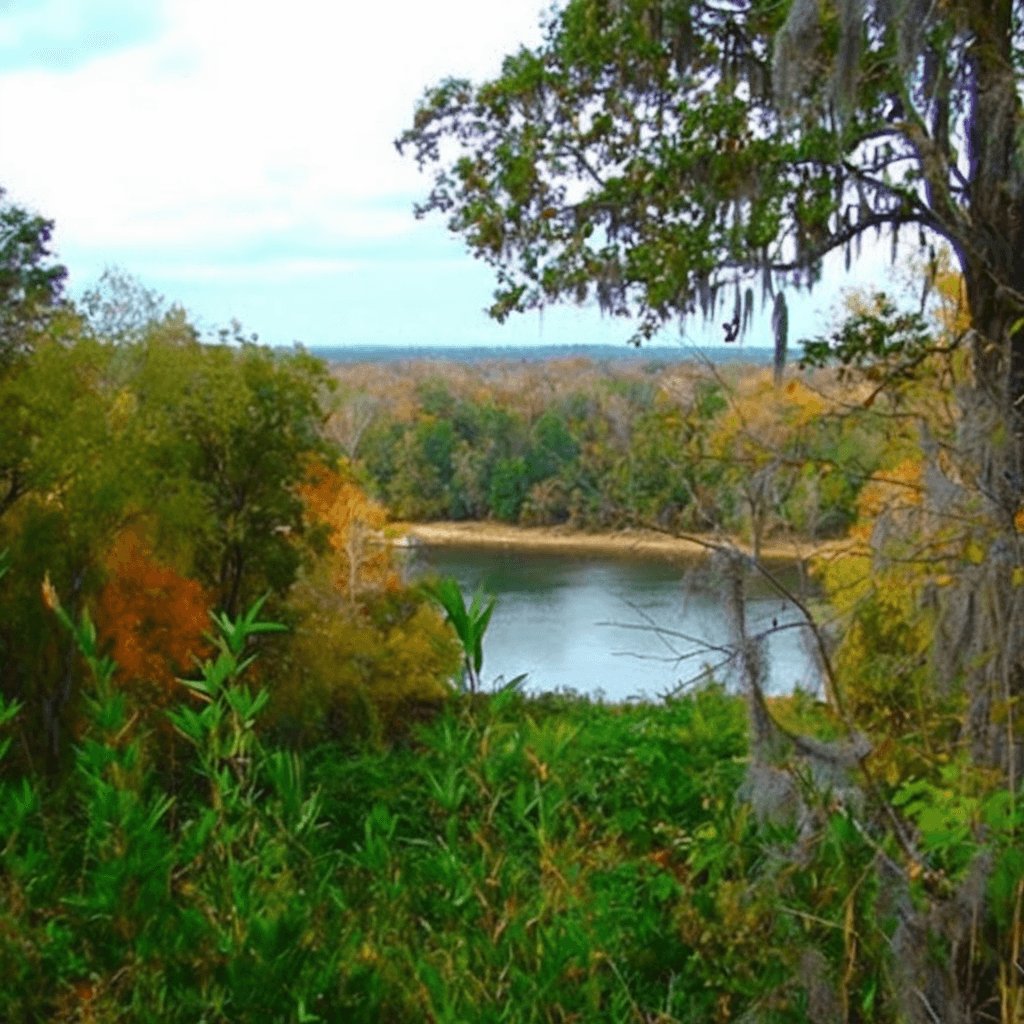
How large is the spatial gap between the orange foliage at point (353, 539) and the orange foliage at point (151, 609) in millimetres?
5906

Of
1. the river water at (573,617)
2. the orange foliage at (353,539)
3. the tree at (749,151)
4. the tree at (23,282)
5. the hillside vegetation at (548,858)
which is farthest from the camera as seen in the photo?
the orange foliage at (353,539)

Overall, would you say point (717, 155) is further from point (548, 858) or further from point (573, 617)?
point (573, 617)

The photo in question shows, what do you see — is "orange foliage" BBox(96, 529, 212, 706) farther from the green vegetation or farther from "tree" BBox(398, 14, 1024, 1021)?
"tree" BBox(398, 14, 1024, 1021)

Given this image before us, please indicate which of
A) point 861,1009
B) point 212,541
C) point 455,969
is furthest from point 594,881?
point 212,541

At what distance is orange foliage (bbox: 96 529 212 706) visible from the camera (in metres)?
19.4

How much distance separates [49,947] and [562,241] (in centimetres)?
767

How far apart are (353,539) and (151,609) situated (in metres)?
7.84

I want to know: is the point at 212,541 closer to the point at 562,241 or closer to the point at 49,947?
the point at 562,241

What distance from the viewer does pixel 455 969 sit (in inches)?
59.0

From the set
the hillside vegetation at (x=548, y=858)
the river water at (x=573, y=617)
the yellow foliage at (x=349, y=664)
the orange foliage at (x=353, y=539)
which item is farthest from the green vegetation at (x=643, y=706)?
the orange foliage at (x=353, y=539)

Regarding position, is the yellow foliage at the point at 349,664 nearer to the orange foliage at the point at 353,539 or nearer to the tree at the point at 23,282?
the orange foliage at the point at 353,539

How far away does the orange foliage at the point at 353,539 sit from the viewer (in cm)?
2669

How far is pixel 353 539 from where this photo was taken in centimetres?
2727

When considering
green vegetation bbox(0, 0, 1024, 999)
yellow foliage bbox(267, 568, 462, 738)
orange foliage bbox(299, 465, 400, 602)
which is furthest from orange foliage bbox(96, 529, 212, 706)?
orange foliage bbox(299, 465, 400, 602)
